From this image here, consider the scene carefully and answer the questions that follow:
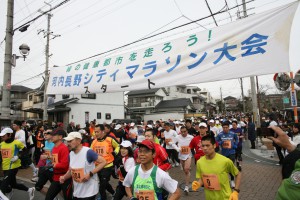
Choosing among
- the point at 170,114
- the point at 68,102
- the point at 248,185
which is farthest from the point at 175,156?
the point at 170,114

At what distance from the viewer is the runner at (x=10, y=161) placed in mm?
5805

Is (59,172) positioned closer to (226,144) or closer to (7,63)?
(226,144)

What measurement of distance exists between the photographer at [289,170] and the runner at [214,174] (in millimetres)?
1626

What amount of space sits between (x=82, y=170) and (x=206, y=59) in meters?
3.21

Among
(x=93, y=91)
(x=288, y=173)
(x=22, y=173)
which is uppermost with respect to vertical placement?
(x=93, y=91)

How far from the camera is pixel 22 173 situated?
9773 millimetres

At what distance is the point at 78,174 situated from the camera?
4.02m

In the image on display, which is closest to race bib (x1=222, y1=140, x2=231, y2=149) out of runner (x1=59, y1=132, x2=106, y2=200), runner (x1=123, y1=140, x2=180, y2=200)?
runner (x1=59, y1=132, x2=106, y2=200)

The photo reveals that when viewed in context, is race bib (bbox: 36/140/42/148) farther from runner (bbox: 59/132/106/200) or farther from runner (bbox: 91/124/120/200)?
runner (bbox: 59/132/106/200)

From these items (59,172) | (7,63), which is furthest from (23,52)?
(59,172)

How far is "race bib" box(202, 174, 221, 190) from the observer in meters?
3.43

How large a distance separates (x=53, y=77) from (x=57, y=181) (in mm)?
3999

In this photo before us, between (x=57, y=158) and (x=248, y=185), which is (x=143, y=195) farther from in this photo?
(x=248, y=185)

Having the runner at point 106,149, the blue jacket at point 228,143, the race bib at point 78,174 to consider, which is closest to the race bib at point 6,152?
the runner at point 106,149
